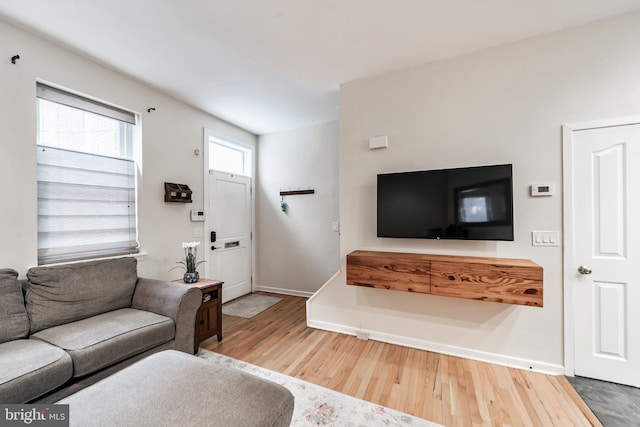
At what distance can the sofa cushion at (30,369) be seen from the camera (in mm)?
1312

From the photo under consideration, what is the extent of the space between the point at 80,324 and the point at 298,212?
9.31 ft

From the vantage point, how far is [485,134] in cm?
232

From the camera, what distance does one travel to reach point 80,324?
192 centimetres

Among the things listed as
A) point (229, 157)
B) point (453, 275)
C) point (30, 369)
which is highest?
point (229, 157)

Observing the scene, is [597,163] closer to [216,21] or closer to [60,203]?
[216,21]

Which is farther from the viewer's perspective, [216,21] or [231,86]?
[231,86]

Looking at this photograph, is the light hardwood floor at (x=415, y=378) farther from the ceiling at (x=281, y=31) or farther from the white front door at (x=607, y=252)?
the ceiling at (x=281, y=31)

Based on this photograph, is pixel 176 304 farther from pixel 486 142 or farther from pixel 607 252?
pixel 607 252

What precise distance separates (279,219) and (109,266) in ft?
8.00

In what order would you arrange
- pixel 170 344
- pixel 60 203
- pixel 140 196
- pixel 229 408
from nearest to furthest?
pixel 229 408
pixel 170 344
pixel 60 203
pixel 140 196

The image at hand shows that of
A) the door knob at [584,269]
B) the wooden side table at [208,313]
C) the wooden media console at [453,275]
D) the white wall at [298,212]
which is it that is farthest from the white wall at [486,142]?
the wooden side table at [208,313]

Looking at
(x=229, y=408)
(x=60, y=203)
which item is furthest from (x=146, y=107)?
(x=229, y=408)

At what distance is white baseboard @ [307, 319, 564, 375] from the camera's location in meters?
2.13

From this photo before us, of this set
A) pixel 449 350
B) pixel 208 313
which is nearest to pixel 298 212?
pixel 208 313
